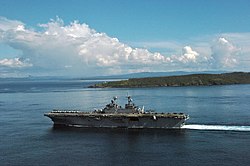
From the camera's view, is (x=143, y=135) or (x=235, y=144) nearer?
(x=235, y=144)

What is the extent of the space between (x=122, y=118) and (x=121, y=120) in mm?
713

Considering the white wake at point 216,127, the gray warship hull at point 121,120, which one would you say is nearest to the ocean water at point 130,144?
the white wake at point 216,127

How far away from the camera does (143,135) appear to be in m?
76.9

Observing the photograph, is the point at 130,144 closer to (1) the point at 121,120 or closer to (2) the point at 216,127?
(1) the point at 121,120

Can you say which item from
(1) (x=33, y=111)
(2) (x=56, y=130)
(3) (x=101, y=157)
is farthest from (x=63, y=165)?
(1) (x=33, y=111)

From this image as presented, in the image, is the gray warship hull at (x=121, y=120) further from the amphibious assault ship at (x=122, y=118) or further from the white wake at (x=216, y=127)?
the white wake at (x=216, y=127)

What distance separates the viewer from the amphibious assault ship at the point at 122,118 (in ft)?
272

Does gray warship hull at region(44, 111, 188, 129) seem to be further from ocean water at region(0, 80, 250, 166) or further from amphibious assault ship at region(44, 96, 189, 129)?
ocean water at region(0, 80, 250, 166)

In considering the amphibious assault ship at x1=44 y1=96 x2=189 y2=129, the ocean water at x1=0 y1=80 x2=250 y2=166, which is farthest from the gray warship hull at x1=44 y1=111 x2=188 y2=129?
the ocean water at x1=0 y1=80 x2=250 y2=166

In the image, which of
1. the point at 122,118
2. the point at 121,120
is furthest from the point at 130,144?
the point at 121,120

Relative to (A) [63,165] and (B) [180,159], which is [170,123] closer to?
(B) [180,159]

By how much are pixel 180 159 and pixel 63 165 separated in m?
19.5

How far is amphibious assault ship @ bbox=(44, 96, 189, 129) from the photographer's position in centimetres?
8288

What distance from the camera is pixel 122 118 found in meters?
85.4
